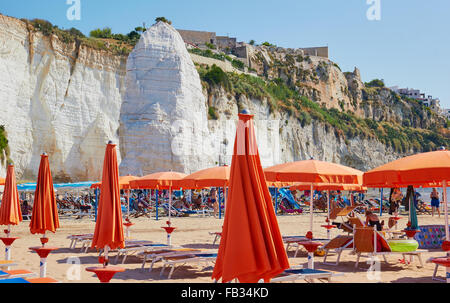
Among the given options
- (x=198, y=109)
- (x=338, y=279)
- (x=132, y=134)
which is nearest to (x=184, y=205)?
(x=132, y=134)

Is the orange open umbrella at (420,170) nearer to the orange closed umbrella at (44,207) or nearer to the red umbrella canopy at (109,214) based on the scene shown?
the red umbrella canopy at (109,214)

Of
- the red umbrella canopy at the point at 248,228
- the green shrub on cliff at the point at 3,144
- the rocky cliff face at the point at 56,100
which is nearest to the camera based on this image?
the red umbrella canopy at the point at 248,228

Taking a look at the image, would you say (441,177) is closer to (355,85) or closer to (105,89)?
(105,89)

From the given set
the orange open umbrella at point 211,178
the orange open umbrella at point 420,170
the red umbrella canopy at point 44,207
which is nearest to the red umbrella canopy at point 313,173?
the orange open umbrella at point 420,170

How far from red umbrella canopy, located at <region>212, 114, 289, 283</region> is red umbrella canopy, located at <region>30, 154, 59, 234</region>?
6.00 meters

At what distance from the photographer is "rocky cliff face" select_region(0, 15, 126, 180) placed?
34094 millimetres

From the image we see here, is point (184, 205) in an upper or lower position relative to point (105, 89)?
lower

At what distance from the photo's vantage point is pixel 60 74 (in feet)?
125

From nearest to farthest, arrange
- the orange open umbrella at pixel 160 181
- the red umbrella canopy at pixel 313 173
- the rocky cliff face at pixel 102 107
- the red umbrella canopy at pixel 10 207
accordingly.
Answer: the red umbrella canopy at pixel 313 173
the red umbrella canopy at pixel 10 207
the orange open umbrella at pixel 160 181
the rocky cliff face at pixel 102 107

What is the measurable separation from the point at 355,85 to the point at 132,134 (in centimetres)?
6683

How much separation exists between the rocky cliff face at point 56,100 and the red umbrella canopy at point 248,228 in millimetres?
32009

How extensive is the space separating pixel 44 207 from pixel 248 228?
6.48 meters

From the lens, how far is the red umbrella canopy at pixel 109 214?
6.92 m

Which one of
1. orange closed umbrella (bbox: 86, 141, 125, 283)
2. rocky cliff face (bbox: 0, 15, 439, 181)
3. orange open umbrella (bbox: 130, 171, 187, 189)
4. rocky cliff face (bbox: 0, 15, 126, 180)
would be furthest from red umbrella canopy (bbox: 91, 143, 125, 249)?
rocky cliff face (bbox: 0, 15, 126, 180)
